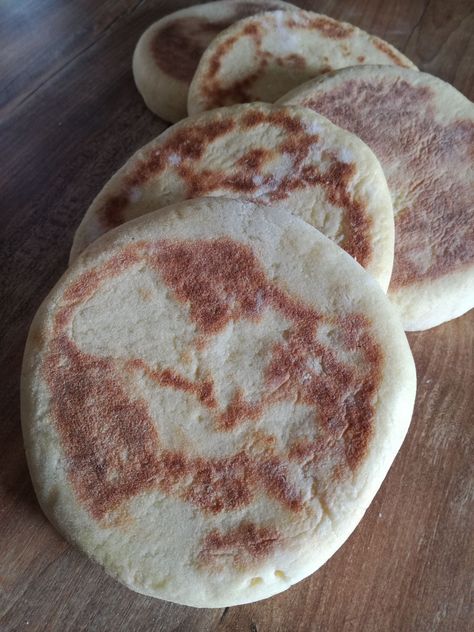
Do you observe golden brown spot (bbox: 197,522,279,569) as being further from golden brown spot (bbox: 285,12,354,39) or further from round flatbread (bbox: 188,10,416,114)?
golden brown spot (bbox: 285,12,354,39)

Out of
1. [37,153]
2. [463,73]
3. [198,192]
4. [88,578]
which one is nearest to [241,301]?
[198,192]

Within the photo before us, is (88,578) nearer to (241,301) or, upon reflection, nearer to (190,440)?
(190,440)

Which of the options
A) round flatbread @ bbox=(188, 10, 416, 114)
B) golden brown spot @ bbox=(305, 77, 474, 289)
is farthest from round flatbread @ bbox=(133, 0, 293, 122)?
golden brown spot @ bbox=(305, 77, 474, 289)

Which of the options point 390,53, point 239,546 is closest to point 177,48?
point 390,53

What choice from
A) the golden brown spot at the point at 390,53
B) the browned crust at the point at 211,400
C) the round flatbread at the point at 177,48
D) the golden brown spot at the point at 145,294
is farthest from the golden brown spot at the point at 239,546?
the golden brown spot at the point at 390,53

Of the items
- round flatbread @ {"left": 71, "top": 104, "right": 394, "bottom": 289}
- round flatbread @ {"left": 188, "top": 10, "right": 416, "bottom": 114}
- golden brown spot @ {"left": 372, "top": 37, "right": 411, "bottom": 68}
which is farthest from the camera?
golden brown spot @ {"left": 372, "top": 37, "right": 411, "bottom": 68}

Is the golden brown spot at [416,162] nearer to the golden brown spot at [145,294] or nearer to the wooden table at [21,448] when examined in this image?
the wooden table at [21,448]
